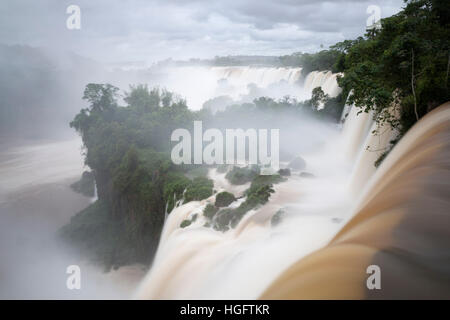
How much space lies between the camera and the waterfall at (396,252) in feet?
12.2

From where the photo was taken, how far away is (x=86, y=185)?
32688 millimetres

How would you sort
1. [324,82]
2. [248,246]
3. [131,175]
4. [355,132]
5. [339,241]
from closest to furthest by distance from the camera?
[339,241] → [248,246] → [355,132] → [131,175] → [324,82]

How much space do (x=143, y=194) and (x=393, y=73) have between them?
16011mm

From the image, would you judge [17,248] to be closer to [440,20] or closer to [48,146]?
[440,20]

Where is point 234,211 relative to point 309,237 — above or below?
below

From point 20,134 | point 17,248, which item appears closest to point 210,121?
point 17,248

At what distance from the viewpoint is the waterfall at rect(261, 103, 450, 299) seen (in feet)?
12.2

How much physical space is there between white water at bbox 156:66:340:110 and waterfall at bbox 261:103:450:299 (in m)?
22.8

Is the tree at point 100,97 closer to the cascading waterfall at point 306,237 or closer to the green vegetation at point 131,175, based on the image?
the green vegetation at point 131,175

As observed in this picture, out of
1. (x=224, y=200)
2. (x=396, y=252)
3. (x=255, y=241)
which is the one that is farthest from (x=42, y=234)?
(x=396, y=252)

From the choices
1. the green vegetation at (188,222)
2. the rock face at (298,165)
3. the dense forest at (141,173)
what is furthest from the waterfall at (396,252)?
the rock face at (298,165)

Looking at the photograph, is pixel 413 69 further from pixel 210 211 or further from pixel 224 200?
pixel 210 211

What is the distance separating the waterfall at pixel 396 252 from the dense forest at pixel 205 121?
4947 millimetres

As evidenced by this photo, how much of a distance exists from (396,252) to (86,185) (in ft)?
110
